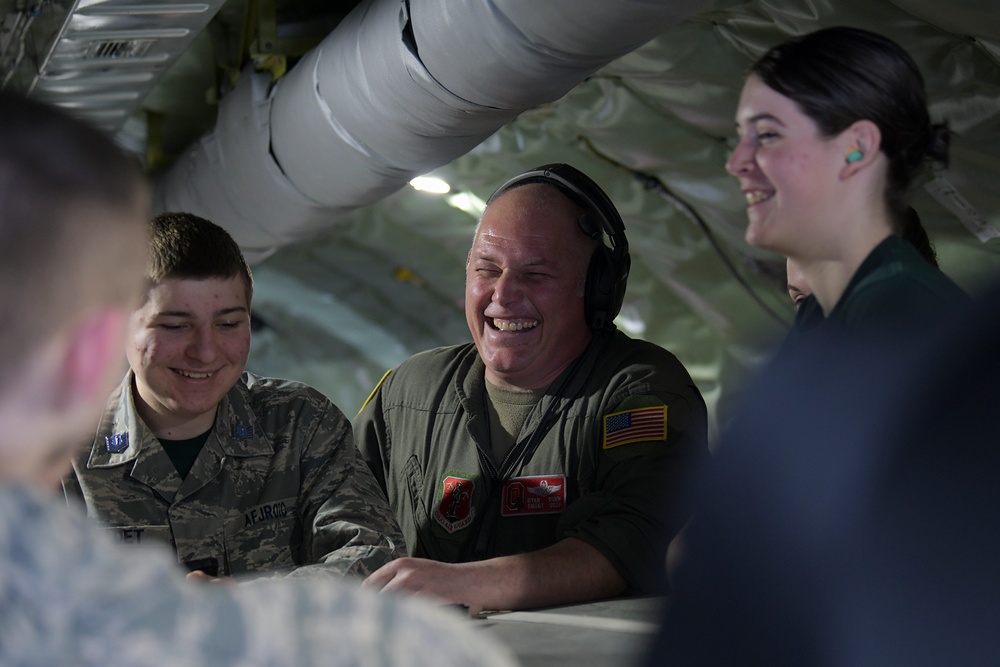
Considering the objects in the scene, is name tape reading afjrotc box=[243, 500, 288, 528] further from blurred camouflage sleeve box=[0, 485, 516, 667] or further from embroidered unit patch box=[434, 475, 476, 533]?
blurred camouflage sleeve box=[0, 485, 516, 667]

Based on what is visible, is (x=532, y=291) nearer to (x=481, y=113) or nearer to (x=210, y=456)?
(x=481, y=113)

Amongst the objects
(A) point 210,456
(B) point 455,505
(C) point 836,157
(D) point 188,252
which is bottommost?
(B) point 455,505

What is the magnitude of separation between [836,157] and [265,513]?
107 cm

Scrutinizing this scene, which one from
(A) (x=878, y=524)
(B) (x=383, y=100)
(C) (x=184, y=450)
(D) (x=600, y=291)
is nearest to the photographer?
(A) (x=878, y=524)

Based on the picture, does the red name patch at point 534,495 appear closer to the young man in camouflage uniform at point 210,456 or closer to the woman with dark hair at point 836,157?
the young man in camouflage uniform at point 210,456

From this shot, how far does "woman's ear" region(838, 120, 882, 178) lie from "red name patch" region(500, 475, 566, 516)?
0.95 metres

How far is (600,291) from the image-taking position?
198 centimetres

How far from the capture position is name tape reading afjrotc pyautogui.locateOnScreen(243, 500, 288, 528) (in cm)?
170

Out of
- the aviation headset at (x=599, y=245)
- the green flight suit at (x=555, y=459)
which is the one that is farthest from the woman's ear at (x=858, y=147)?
the aviation headset at (x=599, y=245)

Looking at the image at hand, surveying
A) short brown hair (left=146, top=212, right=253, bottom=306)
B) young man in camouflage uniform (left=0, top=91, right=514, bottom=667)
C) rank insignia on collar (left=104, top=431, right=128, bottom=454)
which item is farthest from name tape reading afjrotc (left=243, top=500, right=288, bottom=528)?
young man in camouflage uniform (left=0, top=91, right=514, bottom=667)

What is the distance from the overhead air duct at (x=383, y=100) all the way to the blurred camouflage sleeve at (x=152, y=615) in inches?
47.4

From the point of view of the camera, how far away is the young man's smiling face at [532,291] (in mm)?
1972

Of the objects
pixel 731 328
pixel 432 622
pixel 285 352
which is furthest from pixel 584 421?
pixel 285 352

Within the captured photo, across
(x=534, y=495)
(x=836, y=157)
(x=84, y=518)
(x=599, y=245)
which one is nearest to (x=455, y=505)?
(x=534, y=495)
